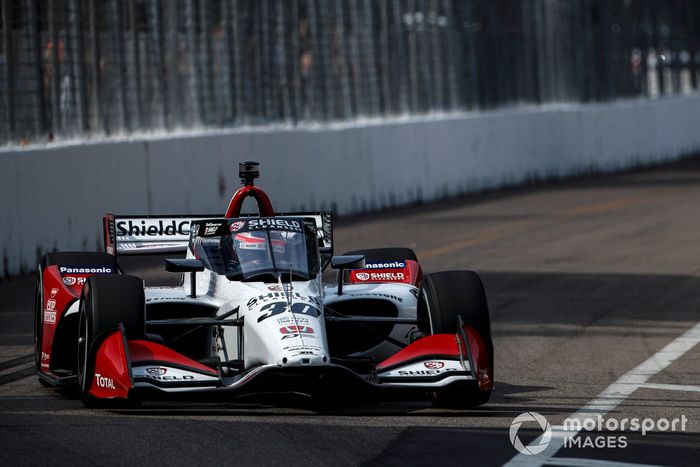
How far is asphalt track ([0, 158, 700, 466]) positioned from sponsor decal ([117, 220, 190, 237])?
112 centimetres

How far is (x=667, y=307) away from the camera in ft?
43.4

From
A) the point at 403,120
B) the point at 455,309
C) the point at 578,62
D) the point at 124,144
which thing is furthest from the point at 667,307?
the point at 578,62

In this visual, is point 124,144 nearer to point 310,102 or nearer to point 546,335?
point 310,102

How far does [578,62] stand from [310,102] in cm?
1122

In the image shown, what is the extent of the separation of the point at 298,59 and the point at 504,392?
1492 cm

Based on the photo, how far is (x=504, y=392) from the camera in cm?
933

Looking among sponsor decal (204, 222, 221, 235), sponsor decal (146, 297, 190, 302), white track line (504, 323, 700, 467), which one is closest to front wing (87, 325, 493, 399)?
white track line (504, 323, 700, 467)

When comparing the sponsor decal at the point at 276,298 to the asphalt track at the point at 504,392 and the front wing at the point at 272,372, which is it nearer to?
the front wing at the point at 272,372

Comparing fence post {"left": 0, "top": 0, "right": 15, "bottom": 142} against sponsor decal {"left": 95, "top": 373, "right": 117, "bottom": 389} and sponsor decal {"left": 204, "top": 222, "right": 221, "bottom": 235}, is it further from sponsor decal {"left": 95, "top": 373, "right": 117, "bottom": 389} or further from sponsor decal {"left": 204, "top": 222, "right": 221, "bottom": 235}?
sponsor decal {"left": 95, "top": 373, "right": 117, "bottom": 389}

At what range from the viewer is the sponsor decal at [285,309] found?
28.0ft

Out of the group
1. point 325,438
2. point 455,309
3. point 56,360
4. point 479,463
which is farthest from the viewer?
point 56,360

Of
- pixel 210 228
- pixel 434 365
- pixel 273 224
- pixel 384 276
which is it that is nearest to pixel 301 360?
pixel 434 365

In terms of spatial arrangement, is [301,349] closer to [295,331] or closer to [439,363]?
[295,331]

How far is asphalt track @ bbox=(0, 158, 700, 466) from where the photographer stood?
7.39 meters
